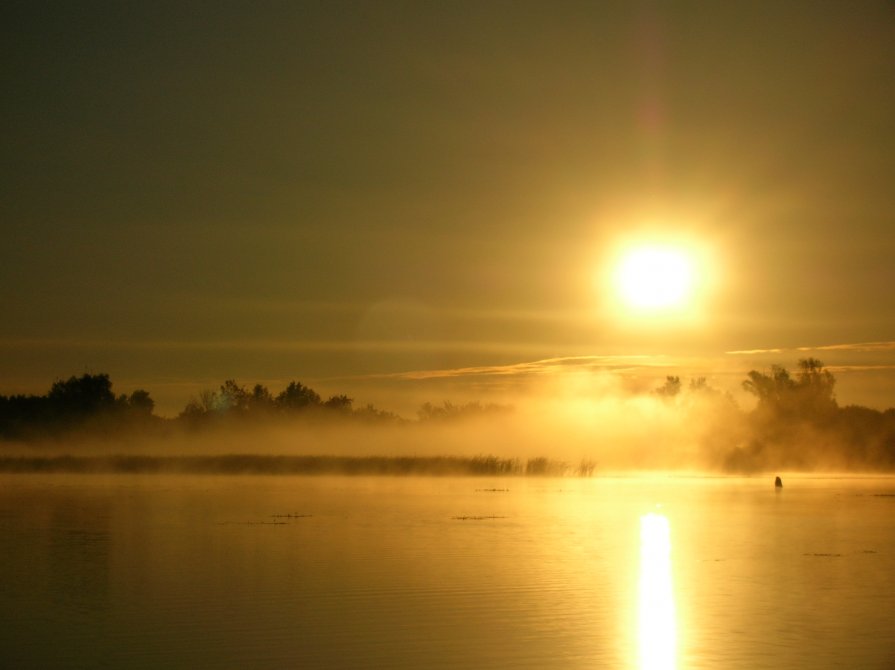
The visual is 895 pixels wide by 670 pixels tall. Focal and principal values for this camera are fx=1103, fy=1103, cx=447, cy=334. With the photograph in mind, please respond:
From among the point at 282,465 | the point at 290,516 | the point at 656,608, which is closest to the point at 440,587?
the point at 656,608

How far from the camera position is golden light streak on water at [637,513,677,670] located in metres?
17.9

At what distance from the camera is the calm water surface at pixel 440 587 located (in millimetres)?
18078

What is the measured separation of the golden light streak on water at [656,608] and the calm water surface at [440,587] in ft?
0.23

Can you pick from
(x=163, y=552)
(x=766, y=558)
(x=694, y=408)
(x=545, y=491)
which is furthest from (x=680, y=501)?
(x=694, y=408)

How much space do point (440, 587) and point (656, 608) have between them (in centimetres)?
496

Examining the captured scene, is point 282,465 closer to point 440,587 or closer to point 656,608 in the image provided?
point 440,587

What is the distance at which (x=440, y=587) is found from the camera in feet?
81.2

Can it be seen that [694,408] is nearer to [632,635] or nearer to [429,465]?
[429,465]

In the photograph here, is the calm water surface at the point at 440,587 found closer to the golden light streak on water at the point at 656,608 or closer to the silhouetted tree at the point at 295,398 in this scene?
the golden light streak on water at the point at 656,608

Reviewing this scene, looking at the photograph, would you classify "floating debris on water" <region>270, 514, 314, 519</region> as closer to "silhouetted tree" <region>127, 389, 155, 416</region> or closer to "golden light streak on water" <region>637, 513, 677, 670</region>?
"golden light streak on water" <region>637, 513, 677, 670</region>

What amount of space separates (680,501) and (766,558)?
26076mm

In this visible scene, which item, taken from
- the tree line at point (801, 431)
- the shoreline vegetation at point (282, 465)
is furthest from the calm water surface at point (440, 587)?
the tree line at point (801, 431)

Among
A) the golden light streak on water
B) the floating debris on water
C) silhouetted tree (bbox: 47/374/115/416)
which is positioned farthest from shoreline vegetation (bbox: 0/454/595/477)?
the golden light streak on water

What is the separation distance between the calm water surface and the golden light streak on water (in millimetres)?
71
